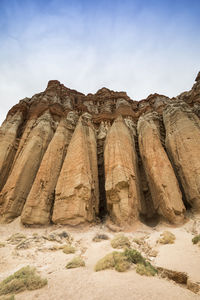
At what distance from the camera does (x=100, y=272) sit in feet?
13.3

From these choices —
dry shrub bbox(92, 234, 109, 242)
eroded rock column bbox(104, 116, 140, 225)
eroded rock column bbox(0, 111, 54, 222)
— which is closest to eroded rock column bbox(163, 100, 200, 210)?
eroded rock column bbox(104, 116, 140, 225)

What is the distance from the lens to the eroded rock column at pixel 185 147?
10.9m

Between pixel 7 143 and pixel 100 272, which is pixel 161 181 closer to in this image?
pixel 100 272

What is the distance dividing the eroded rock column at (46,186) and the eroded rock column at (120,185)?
508 centimetres

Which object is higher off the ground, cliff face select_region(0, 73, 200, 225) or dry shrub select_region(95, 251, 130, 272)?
cliff face select_region(0, 73, 200, 225)

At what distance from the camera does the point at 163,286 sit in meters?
3.21

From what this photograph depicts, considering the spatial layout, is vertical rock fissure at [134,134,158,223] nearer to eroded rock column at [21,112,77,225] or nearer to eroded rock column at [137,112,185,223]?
eroded rock column at [137,112,185,223]

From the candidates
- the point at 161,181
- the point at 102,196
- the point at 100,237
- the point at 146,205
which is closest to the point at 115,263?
the point at 100,237

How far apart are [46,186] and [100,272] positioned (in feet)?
32.5

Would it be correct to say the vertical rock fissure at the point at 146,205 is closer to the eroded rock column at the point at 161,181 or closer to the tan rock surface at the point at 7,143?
the eroded rock column at the point at 161,181

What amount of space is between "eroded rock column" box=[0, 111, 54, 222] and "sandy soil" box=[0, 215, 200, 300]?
5.62m

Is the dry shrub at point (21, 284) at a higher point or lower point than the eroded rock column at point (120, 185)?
Result: lower

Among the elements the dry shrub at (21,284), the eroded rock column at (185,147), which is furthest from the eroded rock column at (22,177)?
the eroded rock column at (185,147)

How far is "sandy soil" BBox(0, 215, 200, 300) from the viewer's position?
9.75 feet
